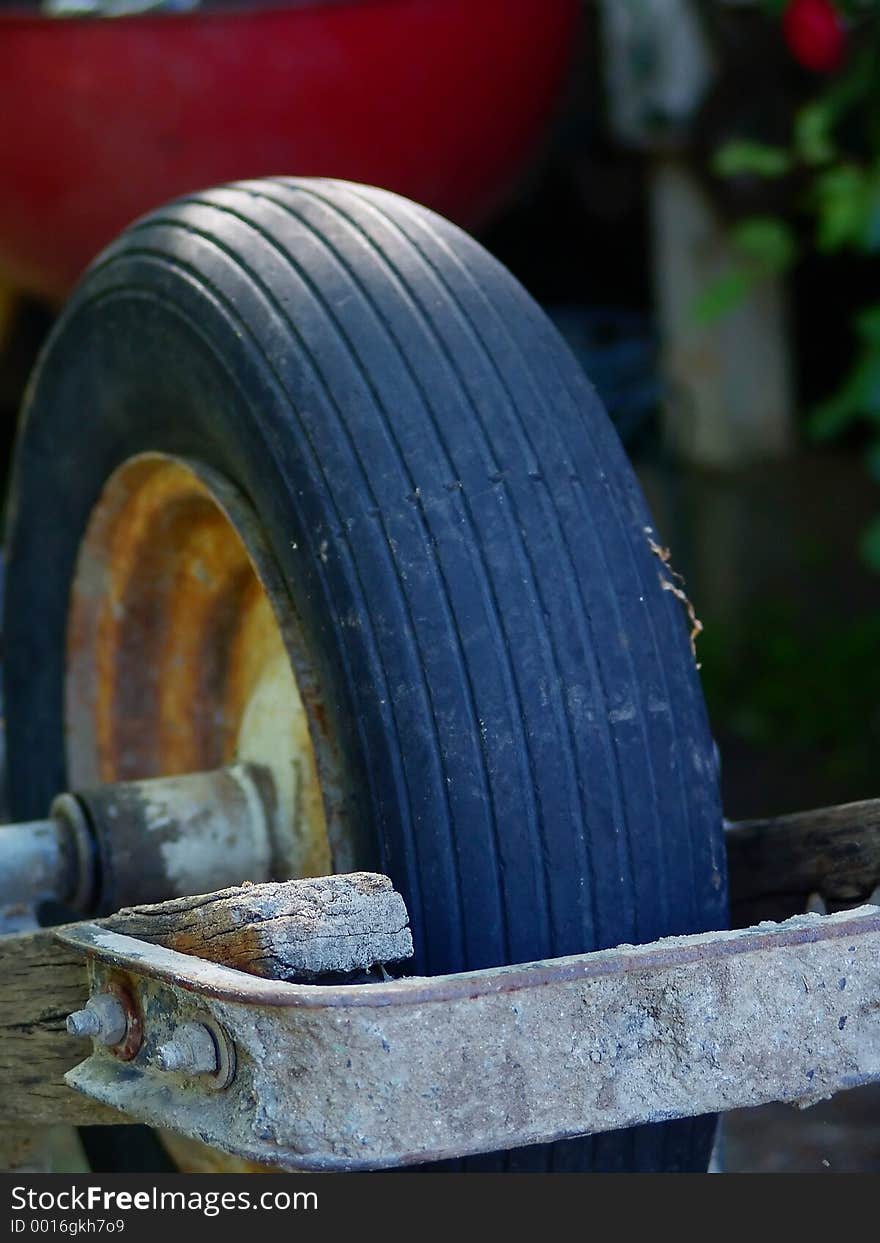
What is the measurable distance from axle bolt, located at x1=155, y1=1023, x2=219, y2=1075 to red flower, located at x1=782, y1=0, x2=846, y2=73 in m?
2.49

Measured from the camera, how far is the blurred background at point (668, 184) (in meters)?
3.45

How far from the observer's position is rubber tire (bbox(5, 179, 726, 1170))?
4.71ft

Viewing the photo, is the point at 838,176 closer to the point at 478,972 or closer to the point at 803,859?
the point at 803,859

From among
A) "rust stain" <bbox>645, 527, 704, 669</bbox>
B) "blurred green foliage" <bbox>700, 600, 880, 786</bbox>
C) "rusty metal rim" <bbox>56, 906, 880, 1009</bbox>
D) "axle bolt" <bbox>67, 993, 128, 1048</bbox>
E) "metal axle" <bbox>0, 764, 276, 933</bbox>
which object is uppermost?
"rust stain" <bbox>645, 527, 704, 669</bbox>

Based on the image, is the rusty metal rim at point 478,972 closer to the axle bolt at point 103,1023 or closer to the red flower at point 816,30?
the axle bolt at point 103,1023

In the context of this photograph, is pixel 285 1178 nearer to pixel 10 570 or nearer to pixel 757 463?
pixel 10 570

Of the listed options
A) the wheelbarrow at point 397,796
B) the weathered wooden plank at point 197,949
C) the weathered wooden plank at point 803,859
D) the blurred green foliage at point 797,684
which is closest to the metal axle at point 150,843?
the wheelbarrow at point 397,796

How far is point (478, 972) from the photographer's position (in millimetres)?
1196

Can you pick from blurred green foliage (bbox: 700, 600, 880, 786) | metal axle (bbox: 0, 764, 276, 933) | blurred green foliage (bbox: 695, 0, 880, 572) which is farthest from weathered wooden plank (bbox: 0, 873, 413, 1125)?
blurred green foliage (bbox: 700, 600, 880, 786)

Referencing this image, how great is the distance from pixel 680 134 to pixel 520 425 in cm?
236

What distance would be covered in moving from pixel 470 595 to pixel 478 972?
367 millimetres

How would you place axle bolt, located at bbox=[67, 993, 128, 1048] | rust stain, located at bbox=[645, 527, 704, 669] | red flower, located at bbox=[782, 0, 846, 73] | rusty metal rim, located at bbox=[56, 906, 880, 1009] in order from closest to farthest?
rusty metal rim, located at bbox=[56, 906, 880, 1009]
axle bolt, located at bbox=[67, 993, 128, 1048]
rust stain, located at bbox=[645, 527, 704, 669]
red flower, located at bbox=[782, 0, 846, 73]

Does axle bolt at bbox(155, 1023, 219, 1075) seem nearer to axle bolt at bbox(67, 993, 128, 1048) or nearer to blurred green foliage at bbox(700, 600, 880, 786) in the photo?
axle bolt at bbox(67, 993, 128, 1048)

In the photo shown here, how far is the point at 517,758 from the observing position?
1.43 meters
